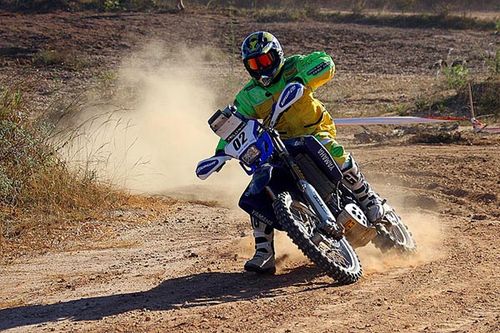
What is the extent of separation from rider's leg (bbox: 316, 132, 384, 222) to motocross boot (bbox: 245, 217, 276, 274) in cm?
80

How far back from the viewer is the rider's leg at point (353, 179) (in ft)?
27.7

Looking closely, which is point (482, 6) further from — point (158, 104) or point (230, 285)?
point (230, 285)

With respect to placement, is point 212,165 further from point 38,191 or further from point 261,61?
point 38,191

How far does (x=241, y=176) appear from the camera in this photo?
14305 mm

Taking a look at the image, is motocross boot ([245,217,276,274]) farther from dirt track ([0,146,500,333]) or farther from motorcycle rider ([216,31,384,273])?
dirt track ([0,146,500,333])

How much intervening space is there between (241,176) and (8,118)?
3698mm

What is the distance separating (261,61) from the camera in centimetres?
818

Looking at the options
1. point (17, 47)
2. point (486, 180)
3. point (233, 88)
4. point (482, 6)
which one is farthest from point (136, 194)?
point (482, 6)

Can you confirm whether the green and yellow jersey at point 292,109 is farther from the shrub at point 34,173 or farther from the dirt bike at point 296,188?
the shrub at point 34,173

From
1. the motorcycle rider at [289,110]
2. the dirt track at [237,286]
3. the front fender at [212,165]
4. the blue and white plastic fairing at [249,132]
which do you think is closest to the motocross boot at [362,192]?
the motorcycle rider at [289,110]

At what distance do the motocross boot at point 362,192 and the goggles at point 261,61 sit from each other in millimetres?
1075

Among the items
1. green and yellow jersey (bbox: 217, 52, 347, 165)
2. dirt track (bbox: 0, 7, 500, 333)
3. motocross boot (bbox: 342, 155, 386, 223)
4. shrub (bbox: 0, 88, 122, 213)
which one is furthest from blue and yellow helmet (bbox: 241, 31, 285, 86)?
shrub (bbox: 0, 88, 122, 213)

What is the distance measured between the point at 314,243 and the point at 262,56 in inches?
63.4

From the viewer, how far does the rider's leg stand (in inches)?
332
